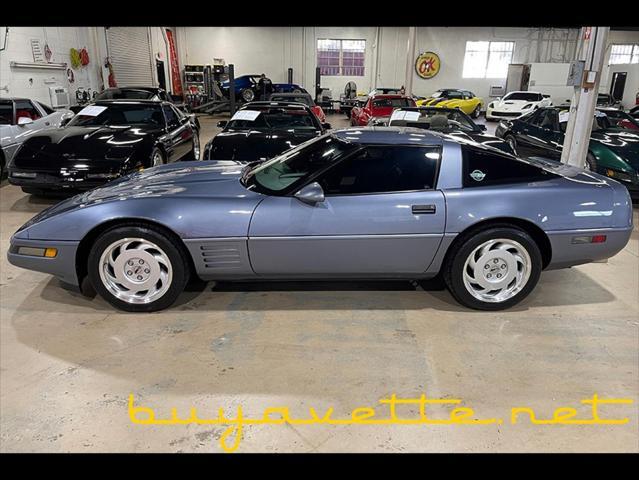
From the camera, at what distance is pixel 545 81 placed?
69.5ft

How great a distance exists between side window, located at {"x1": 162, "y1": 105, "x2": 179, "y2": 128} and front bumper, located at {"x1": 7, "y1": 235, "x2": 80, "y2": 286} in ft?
13.7

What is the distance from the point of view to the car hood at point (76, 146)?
5.28 meters

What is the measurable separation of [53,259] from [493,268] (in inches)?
113

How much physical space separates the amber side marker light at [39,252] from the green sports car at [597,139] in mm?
5473

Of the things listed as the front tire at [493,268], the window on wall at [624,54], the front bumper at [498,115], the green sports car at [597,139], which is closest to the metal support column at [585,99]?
the green sports car at [597,139]

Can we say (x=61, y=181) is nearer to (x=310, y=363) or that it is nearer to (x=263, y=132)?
(x=263, y=132)

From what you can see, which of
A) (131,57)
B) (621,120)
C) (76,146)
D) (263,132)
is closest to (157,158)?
(76,146)

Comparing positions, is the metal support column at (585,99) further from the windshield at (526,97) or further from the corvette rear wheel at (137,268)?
the windshield at (526,97)

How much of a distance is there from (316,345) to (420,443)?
0.89 meters

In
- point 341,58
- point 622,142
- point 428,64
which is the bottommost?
point 622,142

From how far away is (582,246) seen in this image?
306 centimetres

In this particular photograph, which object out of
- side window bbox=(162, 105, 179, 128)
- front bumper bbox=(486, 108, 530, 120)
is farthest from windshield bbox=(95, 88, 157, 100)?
front bumper bbox=(486, 108, 530, 120)

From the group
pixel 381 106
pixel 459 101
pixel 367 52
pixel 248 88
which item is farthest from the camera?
pixel 367 52

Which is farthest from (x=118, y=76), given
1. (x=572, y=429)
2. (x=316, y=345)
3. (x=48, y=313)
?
(x=572, y=429)
